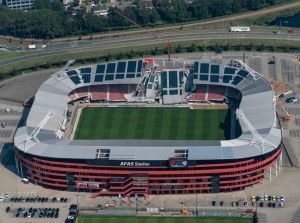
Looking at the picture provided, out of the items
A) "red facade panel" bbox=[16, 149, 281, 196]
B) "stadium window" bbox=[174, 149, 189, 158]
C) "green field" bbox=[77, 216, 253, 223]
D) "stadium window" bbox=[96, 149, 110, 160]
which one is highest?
"stadium window" bbox=[174, 149, 189, 158]

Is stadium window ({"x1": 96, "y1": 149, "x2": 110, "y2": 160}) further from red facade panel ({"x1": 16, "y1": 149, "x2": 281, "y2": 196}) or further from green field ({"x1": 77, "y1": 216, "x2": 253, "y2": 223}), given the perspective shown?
green field ({"x1": 77, "y1": 216, "x2": 253, "y2": 223})

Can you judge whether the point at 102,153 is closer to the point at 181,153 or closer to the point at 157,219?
the point at 181,153

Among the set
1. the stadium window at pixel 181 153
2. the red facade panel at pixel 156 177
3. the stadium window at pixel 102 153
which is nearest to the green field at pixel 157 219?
the red facade panel at pixel 156 177

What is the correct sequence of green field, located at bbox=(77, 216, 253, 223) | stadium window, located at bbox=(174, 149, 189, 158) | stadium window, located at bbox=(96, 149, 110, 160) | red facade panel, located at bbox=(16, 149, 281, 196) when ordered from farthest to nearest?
stadium window, located at bbox=(96, 149, 110, 160) → red facade panel, located at bbox=(16, 149, 281, 196) → stadium window, located at bbox=(174, 149, 189, 158) → green field, located at bbox=(77, 216, 253, 223)

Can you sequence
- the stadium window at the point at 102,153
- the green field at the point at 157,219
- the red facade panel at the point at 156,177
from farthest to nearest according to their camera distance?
the stadium window at the point at 102,153 < the red facade panel at the point at 156,177 < the green field at the point at 157,219

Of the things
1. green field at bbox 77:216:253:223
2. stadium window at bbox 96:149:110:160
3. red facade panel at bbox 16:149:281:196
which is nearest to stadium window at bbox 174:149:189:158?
red facade panel at bbox 16:149:281:196

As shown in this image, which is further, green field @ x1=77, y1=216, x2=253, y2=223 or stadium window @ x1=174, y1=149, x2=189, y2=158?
stadium window @ x1=174, y1=149, x2=189, y2=158

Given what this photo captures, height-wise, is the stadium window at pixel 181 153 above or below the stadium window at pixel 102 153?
above

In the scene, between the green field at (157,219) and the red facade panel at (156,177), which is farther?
the red facade panel at (156,177)

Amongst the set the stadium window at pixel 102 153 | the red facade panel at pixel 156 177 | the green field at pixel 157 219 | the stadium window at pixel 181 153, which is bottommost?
the green field at pixel 157 219

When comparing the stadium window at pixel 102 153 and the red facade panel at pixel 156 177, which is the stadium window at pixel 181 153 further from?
the stadium window at pixel 102 153

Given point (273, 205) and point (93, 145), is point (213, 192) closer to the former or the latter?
point (273, 205)
